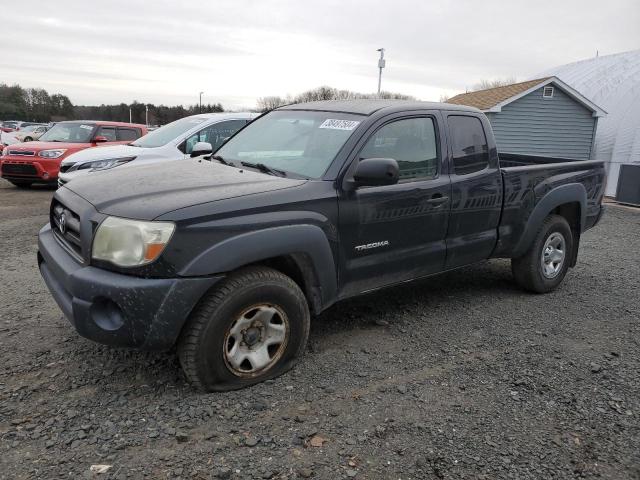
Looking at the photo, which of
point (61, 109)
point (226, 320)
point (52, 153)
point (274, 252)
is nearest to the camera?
point (226, 320)

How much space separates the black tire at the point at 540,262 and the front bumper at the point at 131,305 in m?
3.34

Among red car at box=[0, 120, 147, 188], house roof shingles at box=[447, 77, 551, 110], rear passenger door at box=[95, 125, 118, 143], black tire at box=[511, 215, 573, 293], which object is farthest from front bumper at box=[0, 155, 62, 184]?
house roof shingles at box=[447, 77, 551, 110]

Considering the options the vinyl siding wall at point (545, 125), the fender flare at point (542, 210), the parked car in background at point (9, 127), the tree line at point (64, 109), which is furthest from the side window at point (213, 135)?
the tree line at point (64, 109)

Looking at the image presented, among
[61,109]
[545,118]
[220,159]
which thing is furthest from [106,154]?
[61,109]

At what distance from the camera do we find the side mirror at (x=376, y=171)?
327cm

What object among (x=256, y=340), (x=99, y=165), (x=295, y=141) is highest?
(x=295, y=141)

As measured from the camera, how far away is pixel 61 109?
69.0 metres

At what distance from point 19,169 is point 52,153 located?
92cm

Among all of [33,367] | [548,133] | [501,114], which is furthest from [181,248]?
[548,133]

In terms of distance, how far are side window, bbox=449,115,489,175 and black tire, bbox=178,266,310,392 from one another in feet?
6.28

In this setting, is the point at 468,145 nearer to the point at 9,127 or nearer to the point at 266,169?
the point at 266,169

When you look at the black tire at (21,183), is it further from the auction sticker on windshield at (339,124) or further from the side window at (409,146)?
the side window at (409,146)

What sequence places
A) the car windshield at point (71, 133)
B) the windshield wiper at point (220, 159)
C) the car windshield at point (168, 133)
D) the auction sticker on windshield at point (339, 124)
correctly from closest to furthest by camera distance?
the auction sticker on windshield at point (339, 124)
the windshield wiper at point (220, 159)
the car windshield at point (168, 133)
the car windshield at point (71, 133)

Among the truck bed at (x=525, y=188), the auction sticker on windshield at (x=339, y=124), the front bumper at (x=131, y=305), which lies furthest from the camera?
the truck bed at (x=525, y=188)
